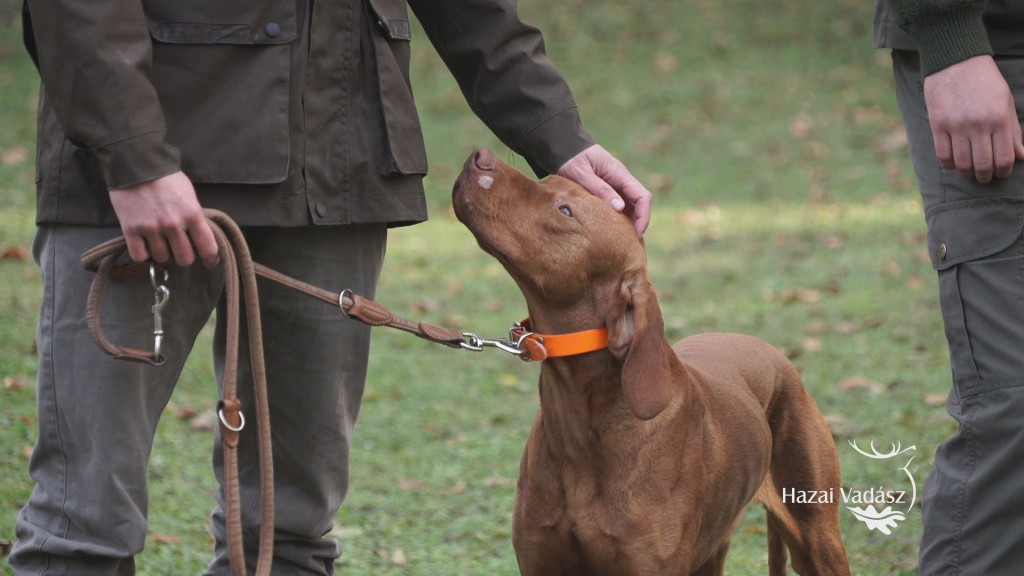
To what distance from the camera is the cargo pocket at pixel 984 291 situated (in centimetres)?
272

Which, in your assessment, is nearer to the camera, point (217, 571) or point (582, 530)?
point (582, 530)

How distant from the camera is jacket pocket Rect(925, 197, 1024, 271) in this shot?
275 centimetres

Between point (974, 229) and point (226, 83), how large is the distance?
173cm

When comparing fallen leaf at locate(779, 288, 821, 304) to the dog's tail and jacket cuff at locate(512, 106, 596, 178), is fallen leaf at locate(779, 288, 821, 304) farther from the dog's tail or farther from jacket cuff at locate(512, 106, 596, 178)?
jacket cuff at locate(512, 106, 596, 178)

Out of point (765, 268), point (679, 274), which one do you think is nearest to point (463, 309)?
point (679, 274)

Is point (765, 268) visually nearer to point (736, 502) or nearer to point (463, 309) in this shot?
point (463, 309)

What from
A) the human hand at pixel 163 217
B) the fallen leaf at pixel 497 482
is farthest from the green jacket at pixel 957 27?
the fallen leaf at pixel 497 482

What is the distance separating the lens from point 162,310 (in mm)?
2840

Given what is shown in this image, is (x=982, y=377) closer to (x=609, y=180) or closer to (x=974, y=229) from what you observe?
(x=974, y=229)

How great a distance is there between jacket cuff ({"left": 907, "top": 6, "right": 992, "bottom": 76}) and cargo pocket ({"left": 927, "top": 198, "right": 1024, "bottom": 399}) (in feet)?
1.09

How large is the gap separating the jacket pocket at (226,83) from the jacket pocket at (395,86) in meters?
0.28

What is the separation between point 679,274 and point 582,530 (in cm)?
694

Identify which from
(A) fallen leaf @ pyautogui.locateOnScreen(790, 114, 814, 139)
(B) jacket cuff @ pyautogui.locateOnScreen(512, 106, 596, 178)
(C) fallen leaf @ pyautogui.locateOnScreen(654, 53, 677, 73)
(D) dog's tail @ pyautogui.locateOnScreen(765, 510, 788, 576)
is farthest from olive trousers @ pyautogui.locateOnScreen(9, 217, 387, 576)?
(C) fallen leaf @ pyautogui.locateOnScreen(654, 53, 677, 73)

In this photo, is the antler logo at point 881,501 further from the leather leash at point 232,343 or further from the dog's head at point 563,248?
the leather leash at point 232,343
